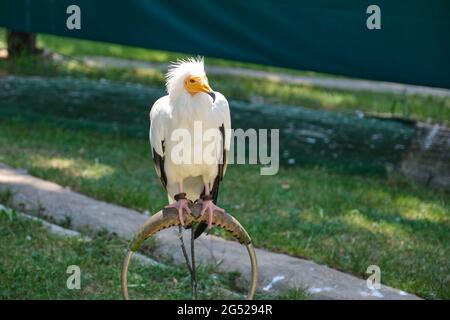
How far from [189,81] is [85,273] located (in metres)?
2.18

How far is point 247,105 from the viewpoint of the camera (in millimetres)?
11562

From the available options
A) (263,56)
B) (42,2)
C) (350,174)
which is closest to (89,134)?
(42,2)

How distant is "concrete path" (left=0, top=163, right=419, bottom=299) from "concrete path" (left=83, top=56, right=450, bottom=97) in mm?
6684

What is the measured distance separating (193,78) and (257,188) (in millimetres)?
3986

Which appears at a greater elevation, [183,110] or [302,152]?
[183,110]

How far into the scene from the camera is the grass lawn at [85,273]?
18.3 feet

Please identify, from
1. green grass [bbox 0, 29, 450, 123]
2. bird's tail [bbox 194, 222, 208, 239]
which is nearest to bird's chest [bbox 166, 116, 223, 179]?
bird's tail [bbox 194, 222, 208, 239]

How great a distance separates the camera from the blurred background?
676cm

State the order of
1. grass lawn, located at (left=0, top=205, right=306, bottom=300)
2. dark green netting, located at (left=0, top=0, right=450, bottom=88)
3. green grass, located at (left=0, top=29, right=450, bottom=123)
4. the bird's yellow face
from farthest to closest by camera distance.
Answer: green grass, located at (left=0, top=29, right=450, bottom=123) < dark green netting, located at (left=0, top=0, right=450, bottom=88) < grass lawn, located at (left=0, top=205, right=306, bottom=300) < the bird's yellow face

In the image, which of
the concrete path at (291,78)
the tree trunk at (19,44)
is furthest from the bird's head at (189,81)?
the concrete path at (291,78)

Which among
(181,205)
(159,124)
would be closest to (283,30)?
(159,124)

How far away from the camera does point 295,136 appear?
10.0 m

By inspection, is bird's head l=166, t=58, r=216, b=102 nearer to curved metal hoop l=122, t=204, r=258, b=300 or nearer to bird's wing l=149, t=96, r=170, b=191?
bird's wing l=149, t=96, r=170, b=191
